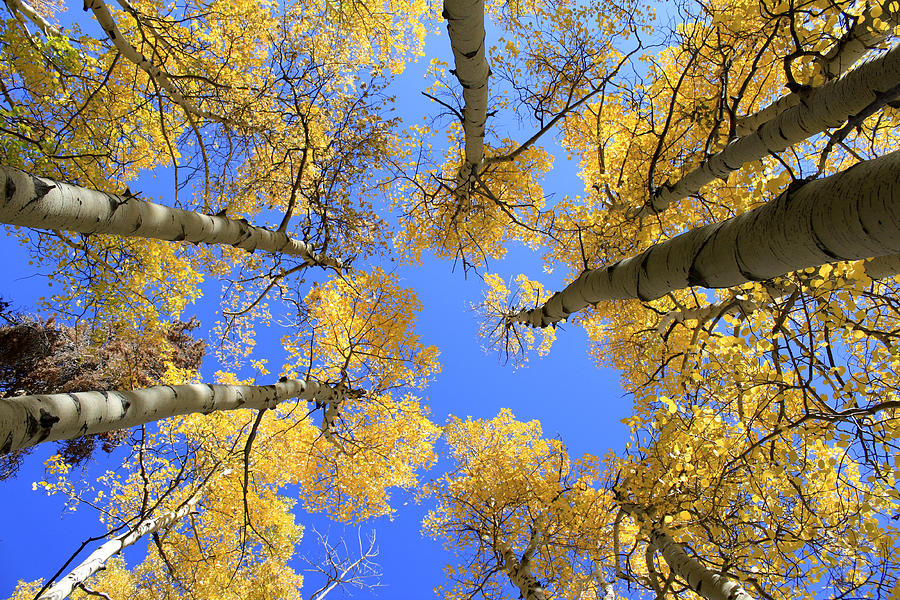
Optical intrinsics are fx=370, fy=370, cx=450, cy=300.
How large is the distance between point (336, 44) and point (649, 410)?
8571mm

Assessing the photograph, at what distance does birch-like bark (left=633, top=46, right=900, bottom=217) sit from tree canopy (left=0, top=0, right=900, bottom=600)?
0.02 meters

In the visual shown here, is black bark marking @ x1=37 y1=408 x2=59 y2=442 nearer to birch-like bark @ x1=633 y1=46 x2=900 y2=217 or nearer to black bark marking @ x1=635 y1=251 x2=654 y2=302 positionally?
black bark marking @ x1=635 y1=251 x2=654 y2=302

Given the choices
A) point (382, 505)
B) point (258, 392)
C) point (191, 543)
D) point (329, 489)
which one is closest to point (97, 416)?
point (258, 392)

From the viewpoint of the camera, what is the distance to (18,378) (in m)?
9.85

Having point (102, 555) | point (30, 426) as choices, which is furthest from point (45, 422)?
point (102, 555)

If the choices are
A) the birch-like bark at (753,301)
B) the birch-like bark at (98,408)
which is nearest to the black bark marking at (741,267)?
the birch-like bark at (753,301)

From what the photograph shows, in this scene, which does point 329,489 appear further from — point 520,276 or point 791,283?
point 791,283

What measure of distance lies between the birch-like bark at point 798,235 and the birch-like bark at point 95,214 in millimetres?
3748

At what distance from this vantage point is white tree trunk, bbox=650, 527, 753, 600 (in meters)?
3.23

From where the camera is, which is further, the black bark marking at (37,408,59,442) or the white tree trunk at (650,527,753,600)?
the white tree trunk at (650,527,753,600)

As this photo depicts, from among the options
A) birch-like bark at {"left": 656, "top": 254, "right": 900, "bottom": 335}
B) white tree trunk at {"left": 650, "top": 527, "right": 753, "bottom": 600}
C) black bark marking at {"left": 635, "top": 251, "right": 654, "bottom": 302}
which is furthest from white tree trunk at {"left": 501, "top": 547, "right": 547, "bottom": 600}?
black bark marking at {"left": 635, "top": 251, "right": 654, "bottom": 302}

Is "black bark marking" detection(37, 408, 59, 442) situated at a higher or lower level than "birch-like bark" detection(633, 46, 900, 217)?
lower

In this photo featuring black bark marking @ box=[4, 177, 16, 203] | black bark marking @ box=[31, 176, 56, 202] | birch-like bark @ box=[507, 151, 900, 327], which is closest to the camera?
birch-like bark @ box=[507, 151, 900, 327]

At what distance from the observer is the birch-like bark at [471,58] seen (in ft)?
8.95
